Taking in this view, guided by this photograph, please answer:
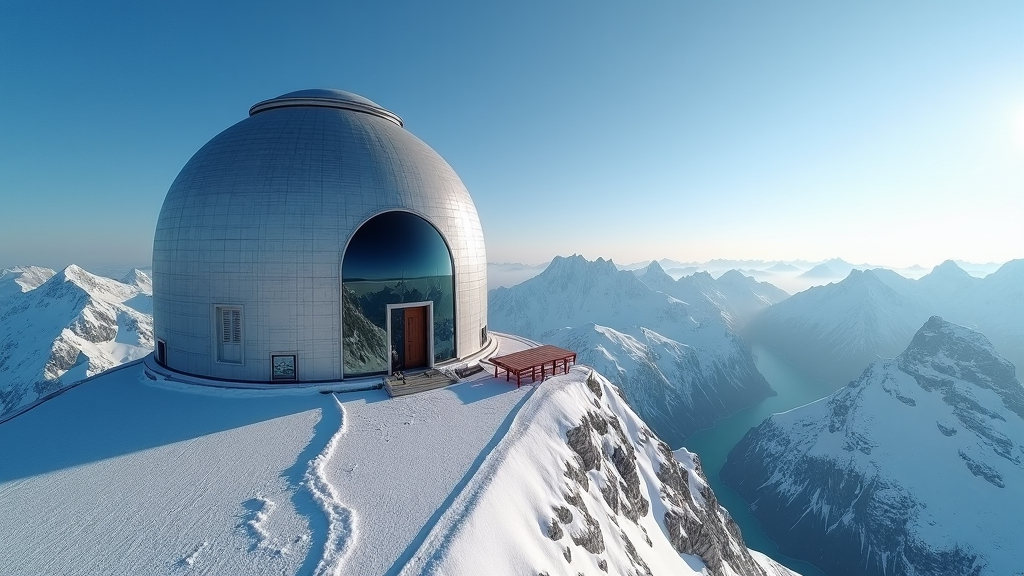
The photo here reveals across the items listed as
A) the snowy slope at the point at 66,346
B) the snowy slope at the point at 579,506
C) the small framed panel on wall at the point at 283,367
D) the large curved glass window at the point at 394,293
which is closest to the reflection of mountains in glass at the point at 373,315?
the large curved glass window at the point at 394,293

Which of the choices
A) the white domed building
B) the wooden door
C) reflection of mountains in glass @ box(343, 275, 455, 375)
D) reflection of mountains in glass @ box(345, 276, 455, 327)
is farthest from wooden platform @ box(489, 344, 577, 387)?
reflection of mountains in glass @ box(343, 275, 455, 375)

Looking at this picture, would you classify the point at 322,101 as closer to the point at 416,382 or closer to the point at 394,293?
the point at 394,293

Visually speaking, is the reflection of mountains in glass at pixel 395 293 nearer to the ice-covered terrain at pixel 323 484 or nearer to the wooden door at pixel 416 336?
the wooden door at pixel 416 336

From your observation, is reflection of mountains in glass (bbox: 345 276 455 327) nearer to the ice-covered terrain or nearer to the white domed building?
the white domed building

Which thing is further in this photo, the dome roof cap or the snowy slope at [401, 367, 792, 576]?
the dome roof cap

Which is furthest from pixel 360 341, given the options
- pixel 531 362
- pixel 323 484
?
pixel 323 484

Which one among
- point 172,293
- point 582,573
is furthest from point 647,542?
point 172,293

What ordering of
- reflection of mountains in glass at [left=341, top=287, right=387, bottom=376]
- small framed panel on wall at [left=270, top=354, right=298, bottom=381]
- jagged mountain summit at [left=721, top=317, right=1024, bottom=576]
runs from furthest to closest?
jagged mountain summit at [left=721, top=317, right=1024, bottom=576] → reflection of mountains in glass at [left=341, top=287, right=387, bottom=376] → small framed panel on wall at [left=270, top=354, right=298, bottom=381]
